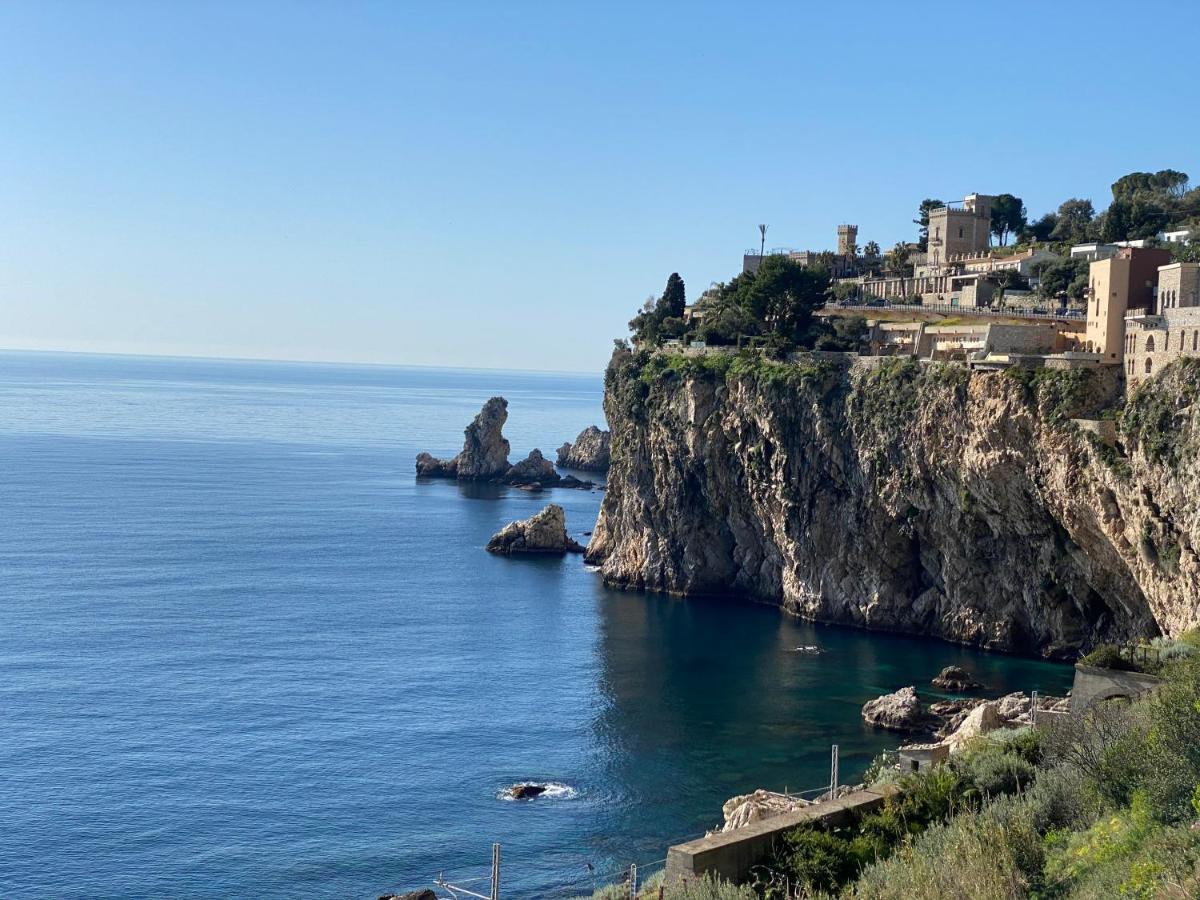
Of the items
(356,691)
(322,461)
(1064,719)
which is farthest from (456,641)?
(322,461)

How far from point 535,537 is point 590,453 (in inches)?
2446

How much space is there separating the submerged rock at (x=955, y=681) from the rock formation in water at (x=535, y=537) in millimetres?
41054

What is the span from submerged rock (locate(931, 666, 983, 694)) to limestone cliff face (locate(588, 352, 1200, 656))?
22.5 feet

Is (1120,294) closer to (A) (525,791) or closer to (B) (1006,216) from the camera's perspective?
(A) (525,791)

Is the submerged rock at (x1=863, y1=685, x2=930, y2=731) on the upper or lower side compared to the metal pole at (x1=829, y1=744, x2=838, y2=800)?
lower

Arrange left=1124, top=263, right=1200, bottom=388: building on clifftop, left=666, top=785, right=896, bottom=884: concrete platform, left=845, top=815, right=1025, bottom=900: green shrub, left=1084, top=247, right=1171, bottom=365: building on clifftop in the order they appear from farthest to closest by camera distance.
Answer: left=1084, top=247, right=1171, bottom=365: building on clifftop < left=1124, top=263, right=1200, bottom=388: building on clifftop < left=666, top=785, right=896, bottom=884: concrete platform < left=845, top=815, right=1025, bottom=900: green shrub

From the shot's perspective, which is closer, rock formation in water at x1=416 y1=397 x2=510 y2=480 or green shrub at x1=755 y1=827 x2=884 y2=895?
green shrub at x1=755 y1=827 x2=884 y2=895

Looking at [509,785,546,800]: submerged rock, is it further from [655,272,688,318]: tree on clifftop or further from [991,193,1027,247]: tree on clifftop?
[991,193,1027,247]: tree on clifftop

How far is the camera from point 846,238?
124688mm

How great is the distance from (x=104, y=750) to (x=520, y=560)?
45994 millimetres

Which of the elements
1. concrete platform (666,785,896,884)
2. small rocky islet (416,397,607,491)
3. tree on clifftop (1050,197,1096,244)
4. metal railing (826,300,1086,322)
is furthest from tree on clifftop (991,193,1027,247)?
concrete platform (666,785,896,884)

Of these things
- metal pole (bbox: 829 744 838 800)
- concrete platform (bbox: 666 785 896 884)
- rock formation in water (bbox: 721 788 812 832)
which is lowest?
rock formation in water (bbox: 721 788 812 832)

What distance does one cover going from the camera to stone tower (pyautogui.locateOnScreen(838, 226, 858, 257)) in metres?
124

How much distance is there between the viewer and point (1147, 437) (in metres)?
49.4
